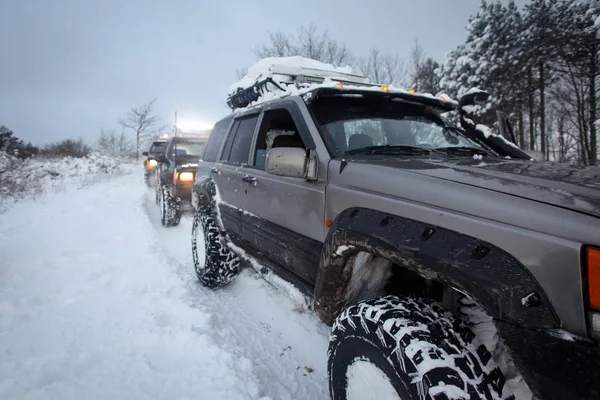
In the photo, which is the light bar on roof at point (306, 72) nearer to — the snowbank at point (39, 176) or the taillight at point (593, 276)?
the taillight at point (593, 276)

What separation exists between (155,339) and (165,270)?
1750mm

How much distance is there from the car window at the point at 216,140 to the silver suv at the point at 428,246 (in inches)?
52.4

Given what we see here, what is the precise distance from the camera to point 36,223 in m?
6.74

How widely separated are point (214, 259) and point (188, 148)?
5278 millimetres

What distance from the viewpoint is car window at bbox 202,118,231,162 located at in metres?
4.03

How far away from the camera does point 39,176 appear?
45.5 feet

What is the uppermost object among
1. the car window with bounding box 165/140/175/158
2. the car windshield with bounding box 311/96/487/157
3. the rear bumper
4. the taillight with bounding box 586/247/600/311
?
the car window with bounding box 165/140/175/158

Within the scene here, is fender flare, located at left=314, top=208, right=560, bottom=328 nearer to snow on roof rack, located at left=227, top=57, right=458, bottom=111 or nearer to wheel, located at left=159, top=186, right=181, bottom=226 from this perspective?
snow on roof rack, located at left=227, top=57, right=458, bottom=111

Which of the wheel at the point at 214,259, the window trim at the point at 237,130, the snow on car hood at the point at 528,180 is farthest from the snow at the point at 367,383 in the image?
the wheel at the point at 214,259

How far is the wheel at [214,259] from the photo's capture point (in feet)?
12.0

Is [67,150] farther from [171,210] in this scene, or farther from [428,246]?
[428,246]

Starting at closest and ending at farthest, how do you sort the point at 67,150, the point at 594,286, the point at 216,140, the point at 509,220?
the point at 594,286, the point at 509,220, the point at 216,140, the point at 67,150

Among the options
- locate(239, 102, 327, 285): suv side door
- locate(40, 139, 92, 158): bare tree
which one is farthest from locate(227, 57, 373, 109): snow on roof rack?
locate(40, 139, 92, 158): bare tree

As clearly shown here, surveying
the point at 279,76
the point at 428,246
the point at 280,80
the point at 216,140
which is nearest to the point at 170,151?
the point at 216,140
